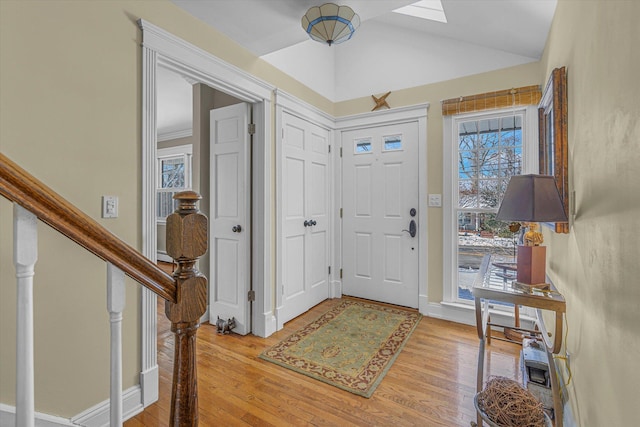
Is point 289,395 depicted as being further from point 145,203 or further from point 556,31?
point 556,31

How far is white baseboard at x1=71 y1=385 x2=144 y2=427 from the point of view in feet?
5.05

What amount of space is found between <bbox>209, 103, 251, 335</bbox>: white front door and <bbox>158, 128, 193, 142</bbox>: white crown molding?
10.6ft

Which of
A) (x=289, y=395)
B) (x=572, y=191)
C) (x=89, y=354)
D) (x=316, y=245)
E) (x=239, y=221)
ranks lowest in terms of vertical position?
(x=289, y=395)

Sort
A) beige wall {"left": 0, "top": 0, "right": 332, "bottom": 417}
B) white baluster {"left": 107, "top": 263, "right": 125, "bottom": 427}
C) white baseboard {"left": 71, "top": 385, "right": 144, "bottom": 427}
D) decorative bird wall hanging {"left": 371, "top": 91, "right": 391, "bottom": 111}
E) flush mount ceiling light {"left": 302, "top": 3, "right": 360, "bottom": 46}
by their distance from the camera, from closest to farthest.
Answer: white baluster {"left": 107, "top": 263, "right": 125, "bottom": 427} → beige wall {"left": 0, "top": 0, "right": 332, "bottom": 417} → white baseboard {"left": 71, "top": 385, "right": 144, "bottom": 427} → flush mount ceiling light {"left": 302, "top": 3, "right": 360, "bottom": 46} → decorative bird wall hanging {"left": 371, "top": 91, "right": 391, "bottom": 111}

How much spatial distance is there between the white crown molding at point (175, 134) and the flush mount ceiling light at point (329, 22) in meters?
4.27

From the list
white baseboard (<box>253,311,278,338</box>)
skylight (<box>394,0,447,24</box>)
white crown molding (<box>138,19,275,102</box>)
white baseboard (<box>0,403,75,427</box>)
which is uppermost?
skylight (<box>394,0,447,24</box>)

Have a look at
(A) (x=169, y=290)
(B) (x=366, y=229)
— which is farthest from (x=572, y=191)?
(B) (x=366, y=229)

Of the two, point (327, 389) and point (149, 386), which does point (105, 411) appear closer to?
point (149, 386)

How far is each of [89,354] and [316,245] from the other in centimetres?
223

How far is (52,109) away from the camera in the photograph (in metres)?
1.44

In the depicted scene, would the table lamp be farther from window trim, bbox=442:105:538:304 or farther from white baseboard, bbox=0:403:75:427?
white baseboard, bbox=0:403:75:427

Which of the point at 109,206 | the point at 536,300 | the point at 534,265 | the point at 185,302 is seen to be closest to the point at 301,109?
the point at 109,206

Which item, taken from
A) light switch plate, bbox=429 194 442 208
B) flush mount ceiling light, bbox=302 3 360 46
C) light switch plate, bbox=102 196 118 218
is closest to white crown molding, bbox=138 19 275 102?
flush mount ceiling light, bbox=302 3 360 46

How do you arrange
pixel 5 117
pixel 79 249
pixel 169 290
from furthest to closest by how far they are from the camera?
→ pixel 79 249 < pixel 5 117 < pixel 169 290
